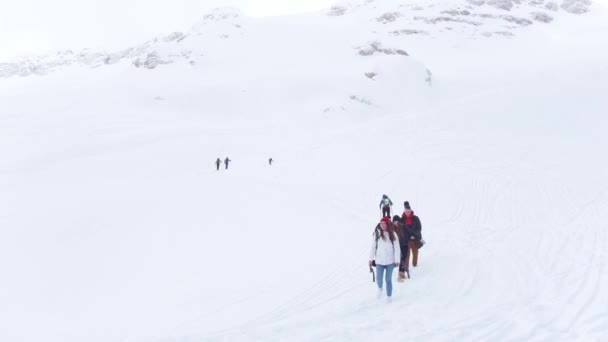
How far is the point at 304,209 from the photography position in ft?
66.6

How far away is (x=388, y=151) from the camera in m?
33.3

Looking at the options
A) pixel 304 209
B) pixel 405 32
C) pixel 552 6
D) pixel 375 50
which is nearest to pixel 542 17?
pixel 552 6

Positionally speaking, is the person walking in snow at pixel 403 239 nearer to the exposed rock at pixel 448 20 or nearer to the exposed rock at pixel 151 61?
the exposed rock at pixel 151 61

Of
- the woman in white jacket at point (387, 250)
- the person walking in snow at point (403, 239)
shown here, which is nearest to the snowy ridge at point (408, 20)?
the person walking in snow at point (403, 239)

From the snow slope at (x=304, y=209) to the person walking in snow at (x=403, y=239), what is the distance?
0.42m

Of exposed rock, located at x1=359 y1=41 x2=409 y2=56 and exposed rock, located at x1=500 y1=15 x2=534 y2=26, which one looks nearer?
exposed rock, located at x1=359 y1=41 x2=409 y2=56

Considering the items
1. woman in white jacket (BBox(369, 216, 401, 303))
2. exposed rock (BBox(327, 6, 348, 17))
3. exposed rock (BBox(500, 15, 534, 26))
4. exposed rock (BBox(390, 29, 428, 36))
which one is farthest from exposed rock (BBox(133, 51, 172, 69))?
woman in white jacket (BBox(369, 216, 401, 303))

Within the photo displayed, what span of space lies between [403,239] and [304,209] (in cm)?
937

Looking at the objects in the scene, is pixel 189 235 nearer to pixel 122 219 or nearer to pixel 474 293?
pixel 122 219

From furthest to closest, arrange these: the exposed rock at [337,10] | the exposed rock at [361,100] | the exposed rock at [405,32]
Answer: the exposed rock at [337,10], the exposed rock at [405,32], the exposed rock at [361,100]

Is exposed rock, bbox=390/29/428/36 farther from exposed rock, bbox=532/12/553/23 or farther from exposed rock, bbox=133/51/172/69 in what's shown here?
exposed rock, bbox=133/51/172/69

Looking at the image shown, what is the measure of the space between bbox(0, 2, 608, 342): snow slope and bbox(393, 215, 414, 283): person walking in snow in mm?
425

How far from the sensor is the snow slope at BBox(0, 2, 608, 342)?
9.42 m

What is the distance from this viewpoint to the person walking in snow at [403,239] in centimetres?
1102
